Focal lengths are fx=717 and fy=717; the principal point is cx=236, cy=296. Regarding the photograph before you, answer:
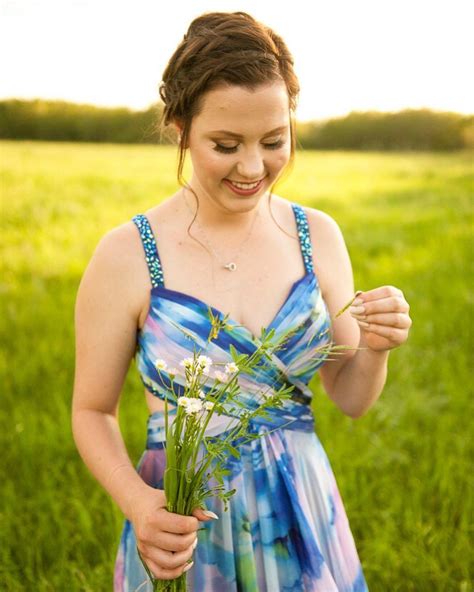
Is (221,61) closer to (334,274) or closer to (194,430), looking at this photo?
(334,274)

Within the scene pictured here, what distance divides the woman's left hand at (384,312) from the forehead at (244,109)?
44cm

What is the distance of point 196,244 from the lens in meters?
1.80

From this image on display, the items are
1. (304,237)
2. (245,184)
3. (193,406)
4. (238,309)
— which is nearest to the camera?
(193,406)

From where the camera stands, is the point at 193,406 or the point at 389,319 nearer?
the point at 193,406

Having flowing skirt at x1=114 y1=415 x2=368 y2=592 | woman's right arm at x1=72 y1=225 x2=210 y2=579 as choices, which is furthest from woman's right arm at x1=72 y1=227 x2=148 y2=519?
flowing skirt at x1=114 y1=415 x2=368 y2=592

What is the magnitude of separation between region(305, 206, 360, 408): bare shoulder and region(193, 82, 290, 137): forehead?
0.35m

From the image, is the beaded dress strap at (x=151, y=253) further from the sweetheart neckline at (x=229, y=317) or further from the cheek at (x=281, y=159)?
the cheek at (x=281, y=159)

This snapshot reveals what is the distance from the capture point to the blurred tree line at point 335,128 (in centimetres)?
1694

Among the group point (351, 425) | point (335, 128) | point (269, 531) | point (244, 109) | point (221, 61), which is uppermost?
point (335, 128)

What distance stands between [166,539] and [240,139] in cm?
86

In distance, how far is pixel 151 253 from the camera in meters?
1.74

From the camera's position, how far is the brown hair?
1591mm

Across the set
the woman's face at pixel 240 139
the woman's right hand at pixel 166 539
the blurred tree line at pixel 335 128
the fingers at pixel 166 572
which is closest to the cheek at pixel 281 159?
the woman's face at pixel 240 139

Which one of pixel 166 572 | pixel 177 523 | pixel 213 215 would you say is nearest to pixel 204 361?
pixel 177 523
